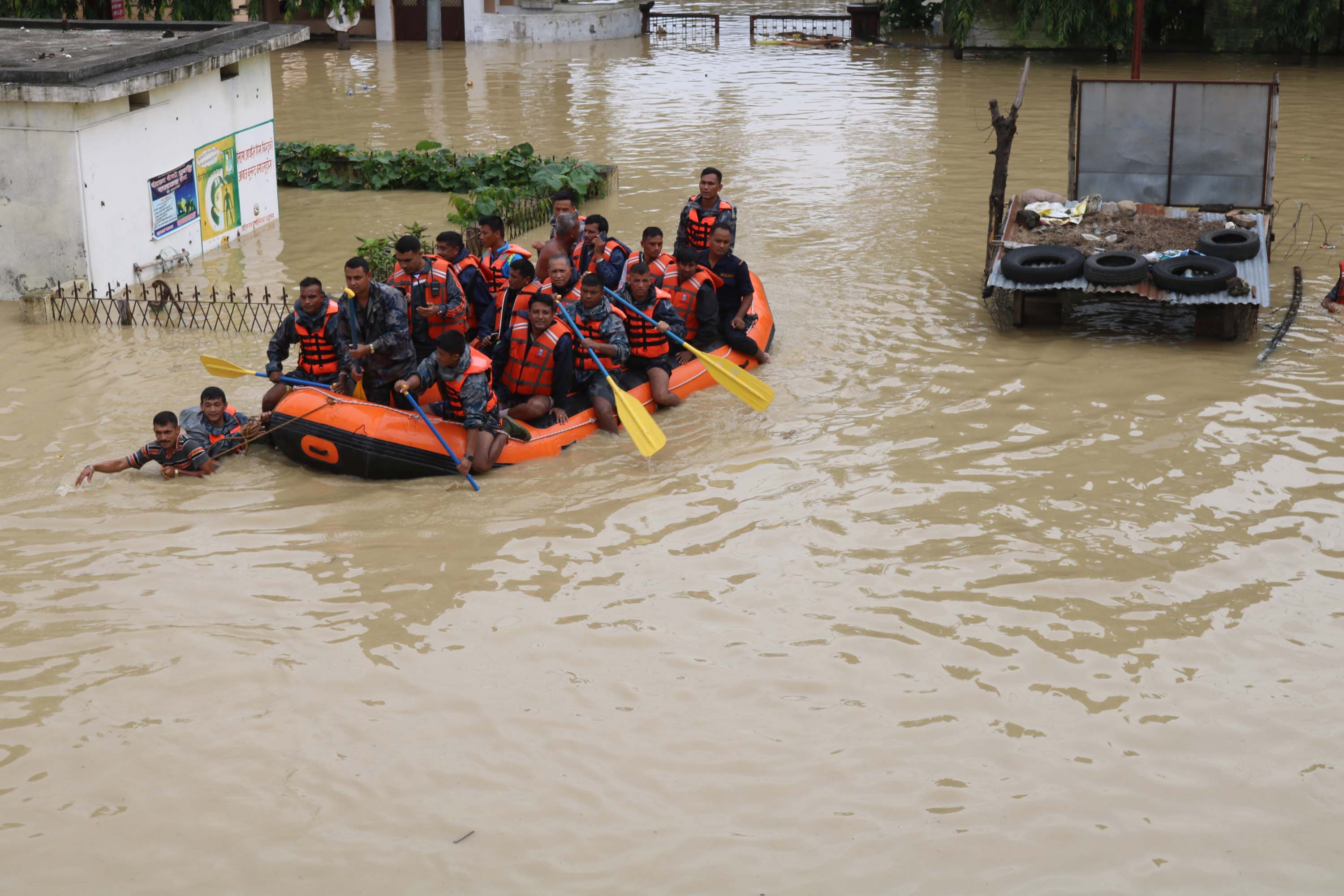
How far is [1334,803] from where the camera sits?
225 inches

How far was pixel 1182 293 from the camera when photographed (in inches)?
432

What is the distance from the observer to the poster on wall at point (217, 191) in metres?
14.8

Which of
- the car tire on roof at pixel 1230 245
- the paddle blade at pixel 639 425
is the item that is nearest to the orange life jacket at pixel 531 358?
the paddle blade at pixel 639 425

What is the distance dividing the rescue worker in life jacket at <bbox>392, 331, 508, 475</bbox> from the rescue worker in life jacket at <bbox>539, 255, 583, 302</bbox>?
1.05 metres

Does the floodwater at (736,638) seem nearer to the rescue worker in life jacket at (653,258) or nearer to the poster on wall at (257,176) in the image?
the rescue worker in life jacket at (653,258)

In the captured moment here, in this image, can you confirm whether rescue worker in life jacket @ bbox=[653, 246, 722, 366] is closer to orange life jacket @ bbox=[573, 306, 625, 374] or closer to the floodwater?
the floodwater

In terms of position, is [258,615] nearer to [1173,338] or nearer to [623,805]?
[623,805]

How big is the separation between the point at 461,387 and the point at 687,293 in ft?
8.65

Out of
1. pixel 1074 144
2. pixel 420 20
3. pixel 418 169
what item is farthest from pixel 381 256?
pixel 420 20

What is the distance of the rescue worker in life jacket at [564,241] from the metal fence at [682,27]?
23682 mm

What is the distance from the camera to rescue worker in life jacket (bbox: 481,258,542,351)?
31.6 ft

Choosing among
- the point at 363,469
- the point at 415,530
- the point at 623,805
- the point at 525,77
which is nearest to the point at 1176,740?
the point at 623,805

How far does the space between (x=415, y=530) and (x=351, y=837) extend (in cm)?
295

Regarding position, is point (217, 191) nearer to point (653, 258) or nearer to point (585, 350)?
point (653, 258)
